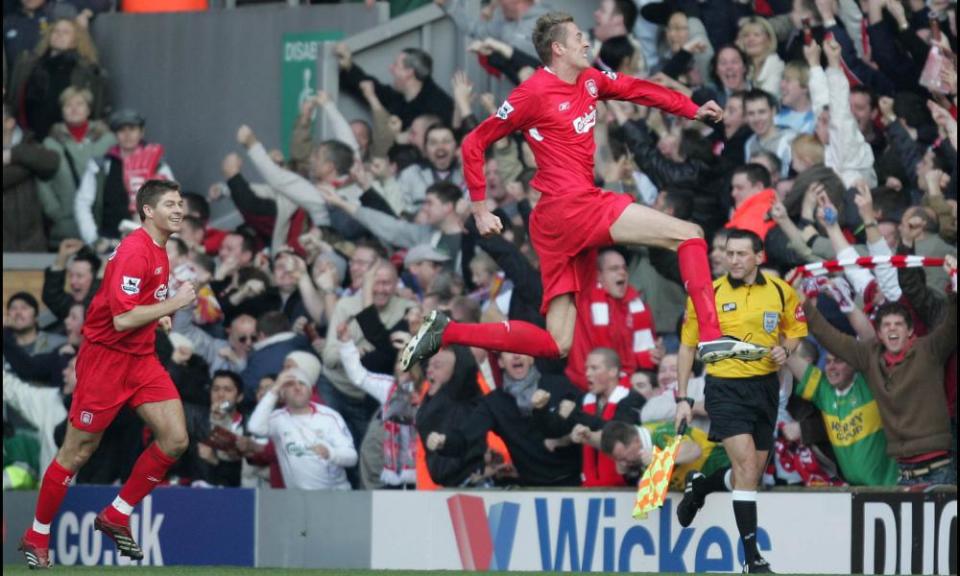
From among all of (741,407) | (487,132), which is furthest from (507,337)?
(741,407)

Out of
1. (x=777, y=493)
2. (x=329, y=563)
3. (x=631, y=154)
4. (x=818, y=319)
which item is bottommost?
(x=329, y=563)

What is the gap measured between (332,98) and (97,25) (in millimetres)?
3554

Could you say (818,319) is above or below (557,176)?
below

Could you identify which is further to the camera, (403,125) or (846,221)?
(403,125)

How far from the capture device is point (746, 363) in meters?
11.9

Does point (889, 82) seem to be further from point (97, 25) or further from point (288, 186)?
point (97, 25)

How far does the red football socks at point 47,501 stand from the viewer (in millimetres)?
11688

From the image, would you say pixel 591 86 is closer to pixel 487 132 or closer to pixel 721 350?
pixel 487 132

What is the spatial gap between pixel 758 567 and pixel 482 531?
2.60 m

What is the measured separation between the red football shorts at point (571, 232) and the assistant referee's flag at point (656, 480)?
1.33 m

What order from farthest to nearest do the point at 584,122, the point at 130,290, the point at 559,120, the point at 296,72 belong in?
the point at 296,72 < the point at 130,290 < the point at 584,122 < the point at 559,120

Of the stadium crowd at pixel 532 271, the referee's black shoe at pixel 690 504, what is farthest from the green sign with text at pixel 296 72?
the referee's black shoe at pixel 690 504

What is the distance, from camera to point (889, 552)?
12273mm

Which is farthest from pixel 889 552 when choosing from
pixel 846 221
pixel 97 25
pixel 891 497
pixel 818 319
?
pixel 97 25
